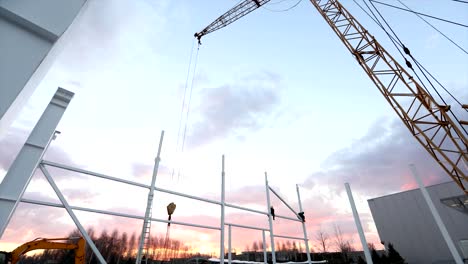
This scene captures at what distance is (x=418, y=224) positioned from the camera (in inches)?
969

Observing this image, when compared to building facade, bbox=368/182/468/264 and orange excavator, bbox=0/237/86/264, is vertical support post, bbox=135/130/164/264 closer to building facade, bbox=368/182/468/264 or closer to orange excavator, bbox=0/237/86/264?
orange excavator, bbox=0/237/86/264

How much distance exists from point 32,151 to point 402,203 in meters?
33.4

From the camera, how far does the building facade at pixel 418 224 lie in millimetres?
22203

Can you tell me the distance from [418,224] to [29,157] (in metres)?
33.0

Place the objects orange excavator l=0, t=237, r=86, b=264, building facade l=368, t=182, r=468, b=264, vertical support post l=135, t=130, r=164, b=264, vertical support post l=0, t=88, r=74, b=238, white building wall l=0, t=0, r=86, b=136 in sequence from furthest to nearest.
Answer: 1. building facade l=368, t=182, r=468, b=264
2. orange excavator l=0, t=237, r=86, b=264
3. vertical support post l=135, t=130, r=164, b=264
4. vertical support post l=0, t=88, r=74, b=238
5. white building wall l=0, t=0, r=86, b=136

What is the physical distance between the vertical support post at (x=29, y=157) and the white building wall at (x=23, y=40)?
3757 millimetres

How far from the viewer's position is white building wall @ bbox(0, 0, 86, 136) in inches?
28.0

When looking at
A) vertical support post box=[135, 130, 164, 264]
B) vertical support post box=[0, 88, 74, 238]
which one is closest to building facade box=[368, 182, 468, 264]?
vertical support post box=[135, 130, 164, 264]

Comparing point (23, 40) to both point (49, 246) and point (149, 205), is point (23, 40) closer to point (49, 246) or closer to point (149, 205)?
point (149, 205)

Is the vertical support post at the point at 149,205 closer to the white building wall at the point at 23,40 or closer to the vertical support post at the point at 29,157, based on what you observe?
the vertical support post at the point at 29,157

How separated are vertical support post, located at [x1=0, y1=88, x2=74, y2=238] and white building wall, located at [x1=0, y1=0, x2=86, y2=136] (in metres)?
3.76

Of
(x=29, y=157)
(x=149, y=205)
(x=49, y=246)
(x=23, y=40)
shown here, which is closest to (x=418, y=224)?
(x=149, y=205)

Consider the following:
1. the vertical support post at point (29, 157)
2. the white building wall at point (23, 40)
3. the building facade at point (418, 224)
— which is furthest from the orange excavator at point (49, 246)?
the building facade at point (418, 224)

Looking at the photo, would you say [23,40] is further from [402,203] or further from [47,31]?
[402,203]
